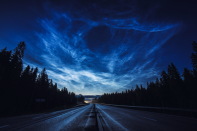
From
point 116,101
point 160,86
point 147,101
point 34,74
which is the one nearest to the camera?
point 34,74

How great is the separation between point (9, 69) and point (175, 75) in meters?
57.5

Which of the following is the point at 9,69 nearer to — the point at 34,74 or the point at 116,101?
the point at 34,74

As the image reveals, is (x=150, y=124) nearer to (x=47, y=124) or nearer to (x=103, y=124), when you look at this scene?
(x=103, y=124)

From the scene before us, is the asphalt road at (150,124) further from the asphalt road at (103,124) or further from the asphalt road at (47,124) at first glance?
the asphalt road at (47,124)

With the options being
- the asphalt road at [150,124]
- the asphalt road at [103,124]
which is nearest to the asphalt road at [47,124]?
the asphalt road at [103,124]

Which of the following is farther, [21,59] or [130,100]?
[130,100]

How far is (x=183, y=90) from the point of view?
115ft

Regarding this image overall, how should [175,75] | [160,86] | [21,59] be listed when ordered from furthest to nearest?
[160,86] → [175,75] → [21,59]

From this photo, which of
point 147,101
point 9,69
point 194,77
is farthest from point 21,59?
point 147,101

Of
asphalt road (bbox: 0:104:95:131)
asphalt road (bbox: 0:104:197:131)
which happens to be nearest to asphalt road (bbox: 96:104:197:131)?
asphalt road (bbox: 0:104:197:131)

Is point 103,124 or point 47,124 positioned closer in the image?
point 103,124

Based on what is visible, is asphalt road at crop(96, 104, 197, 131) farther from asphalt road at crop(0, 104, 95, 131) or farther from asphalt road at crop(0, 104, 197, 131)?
asphalt road at crop(0, 104, 95, 131)

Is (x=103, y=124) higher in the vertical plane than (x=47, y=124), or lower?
higher

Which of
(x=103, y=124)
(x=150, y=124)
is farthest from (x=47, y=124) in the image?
(x=150, y=124)
